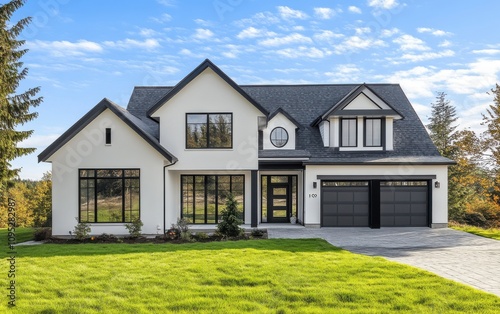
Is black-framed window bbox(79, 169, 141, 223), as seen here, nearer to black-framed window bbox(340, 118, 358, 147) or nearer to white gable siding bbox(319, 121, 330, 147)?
white gable siding bbox(319, 121, 330, 147)

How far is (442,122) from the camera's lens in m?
38.8

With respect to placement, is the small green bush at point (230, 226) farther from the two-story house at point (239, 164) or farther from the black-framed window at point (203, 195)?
the black-framed window at point (203, 195)

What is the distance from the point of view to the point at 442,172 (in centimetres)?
1722

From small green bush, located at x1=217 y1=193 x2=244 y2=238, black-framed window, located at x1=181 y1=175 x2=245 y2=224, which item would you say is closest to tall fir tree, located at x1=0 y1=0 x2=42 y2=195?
black-framed window, located at x1=181 y1=175 x2=245 y2=224

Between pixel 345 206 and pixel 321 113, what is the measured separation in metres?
6.10

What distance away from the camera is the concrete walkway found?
8500mm

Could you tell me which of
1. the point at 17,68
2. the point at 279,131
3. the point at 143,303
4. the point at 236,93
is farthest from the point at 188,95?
the point at 17,68

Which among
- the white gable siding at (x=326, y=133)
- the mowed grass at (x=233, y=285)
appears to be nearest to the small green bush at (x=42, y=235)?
the mowed grass at (x=233, y=285)

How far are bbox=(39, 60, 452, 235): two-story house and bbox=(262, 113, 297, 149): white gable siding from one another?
55 mm

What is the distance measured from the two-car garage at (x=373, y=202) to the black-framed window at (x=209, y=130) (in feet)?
18.6

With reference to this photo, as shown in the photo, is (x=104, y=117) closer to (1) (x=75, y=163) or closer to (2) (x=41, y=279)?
(1) (x=75, y=163)

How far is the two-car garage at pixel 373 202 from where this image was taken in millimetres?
17234

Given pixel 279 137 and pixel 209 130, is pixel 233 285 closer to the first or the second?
pixel 209 130

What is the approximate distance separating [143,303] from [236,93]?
11.6 m
